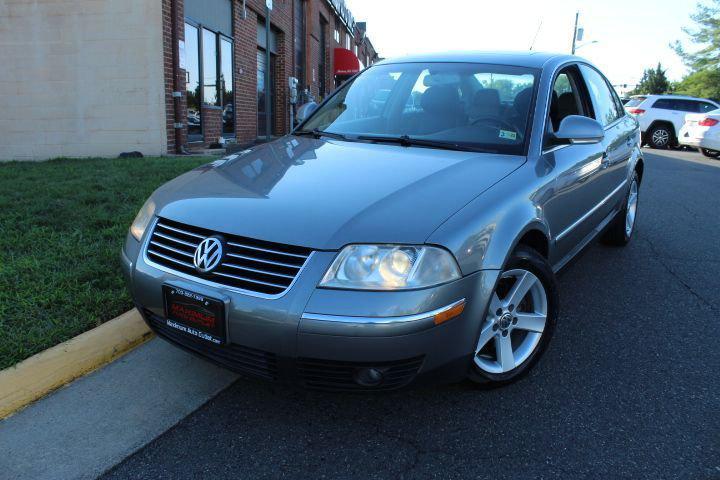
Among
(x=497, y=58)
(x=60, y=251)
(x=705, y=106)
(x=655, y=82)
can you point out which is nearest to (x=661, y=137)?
(x=705, y=106)

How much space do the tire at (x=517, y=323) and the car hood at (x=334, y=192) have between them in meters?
0.44

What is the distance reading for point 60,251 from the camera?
398cm

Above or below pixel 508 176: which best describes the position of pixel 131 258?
below

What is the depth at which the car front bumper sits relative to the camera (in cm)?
205

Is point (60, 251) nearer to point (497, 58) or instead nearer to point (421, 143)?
point (421, 143)

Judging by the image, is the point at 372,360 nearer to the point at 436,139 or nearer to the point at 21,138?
the point at 436,139

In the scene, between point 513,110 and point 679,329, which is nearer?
point 513,110

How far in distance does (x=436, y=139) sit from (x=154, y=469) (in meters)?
2.14

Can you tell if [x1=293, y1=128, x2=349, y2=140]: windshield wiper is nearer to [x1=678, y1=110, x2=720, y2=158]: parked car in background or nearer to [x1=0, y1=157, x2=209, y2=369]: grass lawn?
[x1=0, y1=157, x2=209, y2=369]: grass lawn

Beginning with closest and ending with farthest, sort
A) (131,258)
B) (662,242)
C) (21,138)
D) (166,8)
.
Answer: (131,258) < (662,242) < (166,8) < (21,138)

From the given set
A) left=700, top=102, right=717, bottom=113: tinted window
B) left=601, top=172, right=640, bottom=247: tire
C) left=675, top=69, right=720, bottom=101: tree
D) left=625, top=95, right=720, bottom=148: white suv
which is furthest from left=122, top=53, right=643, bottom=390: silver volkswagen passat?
left=675, top=69, right=720, bottom=101: tree

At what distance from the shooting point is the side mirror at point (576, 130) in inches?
123

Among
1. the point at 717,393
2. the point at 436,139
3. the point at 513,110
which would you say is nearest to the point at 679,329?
the point at 717,393

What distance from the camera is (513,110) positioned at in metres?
3.27
